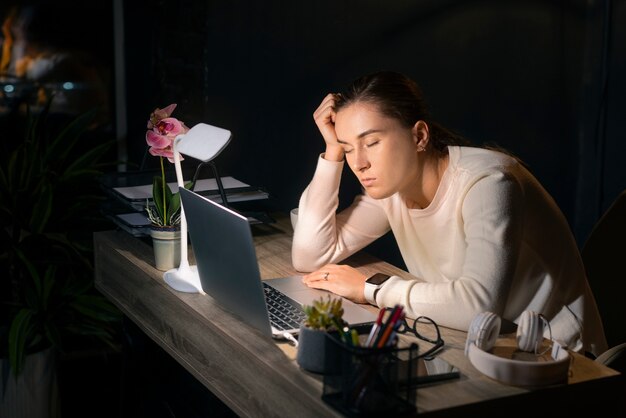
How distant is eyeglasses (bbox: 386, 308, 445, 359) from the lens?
1758mm

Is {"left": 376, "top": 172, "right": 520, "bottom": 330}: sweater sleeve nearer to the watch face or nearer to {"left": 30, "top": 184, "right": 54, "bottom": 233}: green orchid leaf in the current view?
the watch face

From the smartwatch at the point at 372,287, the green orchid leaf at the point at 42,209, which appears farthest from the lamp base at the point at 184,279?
the green orchid leaf at the point at 42,209

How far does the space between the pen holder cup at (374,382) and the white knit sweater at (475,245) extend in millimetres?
410

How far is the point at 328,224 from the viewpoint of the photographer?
2408 mm

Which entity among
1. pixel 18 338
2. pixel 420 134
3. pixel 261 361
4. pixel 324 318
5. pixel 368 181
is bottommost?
pixel 18 338

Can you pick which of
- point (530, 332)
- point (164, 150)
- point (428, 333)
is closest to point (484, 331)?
point (530, 332)

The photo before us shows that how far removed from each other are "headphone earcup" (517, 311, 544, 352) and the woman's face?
21.8 inches

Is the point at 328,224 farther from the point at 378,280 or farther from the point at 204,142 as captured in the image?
the point at 204,142

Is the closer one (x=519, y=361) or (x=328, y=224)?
(x=519, y=361)

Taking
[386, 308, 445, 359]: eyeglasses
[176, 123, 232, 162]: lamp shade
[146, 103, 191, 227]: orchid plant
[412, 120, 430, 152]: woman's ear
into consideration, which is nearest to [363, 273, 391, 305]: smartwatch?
[386, 308, 445, 359]: eyeglasses

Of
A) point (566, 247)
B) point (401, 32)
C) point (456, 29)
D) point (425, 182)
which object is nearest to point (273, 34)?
point (401, 32)

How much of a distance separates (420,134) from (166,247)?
71 centimetres

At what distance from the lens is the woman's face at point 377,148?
6.99 feet

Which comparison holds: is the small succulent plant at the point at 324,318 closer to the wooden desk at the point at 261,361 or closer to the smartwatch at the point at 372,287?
the wooden desk at the point at 261,361
